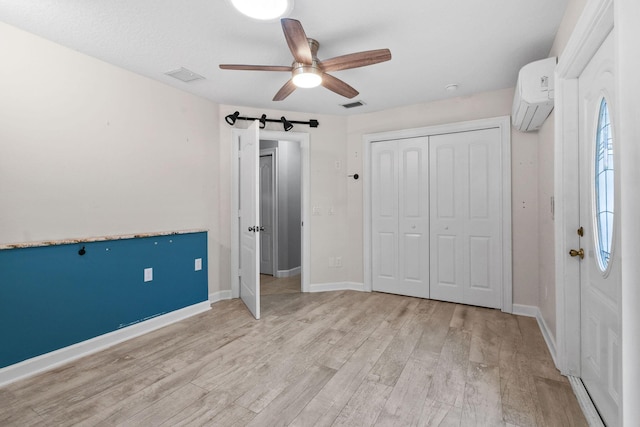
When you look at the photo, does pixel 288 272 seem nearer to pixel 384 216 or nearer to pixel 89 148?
pixel 384 216

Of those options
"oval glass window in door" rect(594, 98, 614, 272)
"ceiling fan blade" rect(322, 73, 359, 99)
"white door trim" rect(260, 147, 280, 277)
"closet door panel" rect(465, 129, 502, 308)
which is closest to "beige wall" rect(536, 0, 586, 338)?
"closet door panel" rect(465, 129, 502, 308)

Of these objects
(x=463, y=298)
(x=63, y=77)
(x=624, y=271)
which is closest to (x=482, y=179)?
(x=463, y=298)

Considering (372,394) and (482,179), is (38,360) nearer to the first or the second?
(372,394)

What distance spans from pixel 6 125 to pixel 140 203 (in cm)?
107

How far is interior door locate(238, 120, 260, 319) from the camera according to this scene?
312cm

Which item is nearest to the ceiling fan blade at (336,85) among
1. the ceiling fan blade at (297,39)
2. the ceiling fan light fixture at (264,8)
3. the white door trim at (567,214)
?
the ceiling fan blade at (297,39)

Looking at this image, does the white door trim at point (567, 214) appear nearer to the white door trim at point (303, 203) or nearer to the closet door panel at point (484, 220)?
the closet door panel at point (484, 220)

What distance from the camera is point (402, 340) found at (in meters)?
2.58

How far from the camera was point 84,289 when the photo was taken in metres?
2.40

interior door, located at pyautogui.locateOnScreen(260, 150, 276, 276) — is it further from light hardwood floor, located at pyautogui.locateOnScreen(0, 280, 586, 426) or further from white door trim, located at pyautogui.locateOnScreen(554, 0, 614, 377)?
white door trim, located at pyautogui.locateOnScreen(554, 0, 614, 377)

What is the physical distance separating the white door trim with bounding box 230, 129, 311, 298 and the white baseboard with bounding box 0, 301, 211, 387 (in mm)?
749

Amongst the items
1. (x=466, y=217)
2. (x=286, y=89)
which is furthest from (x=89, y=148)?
(x=466, y=217)

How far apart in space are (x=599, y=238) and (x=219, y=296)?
358cm

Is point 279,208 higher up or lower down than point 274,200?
lower down
